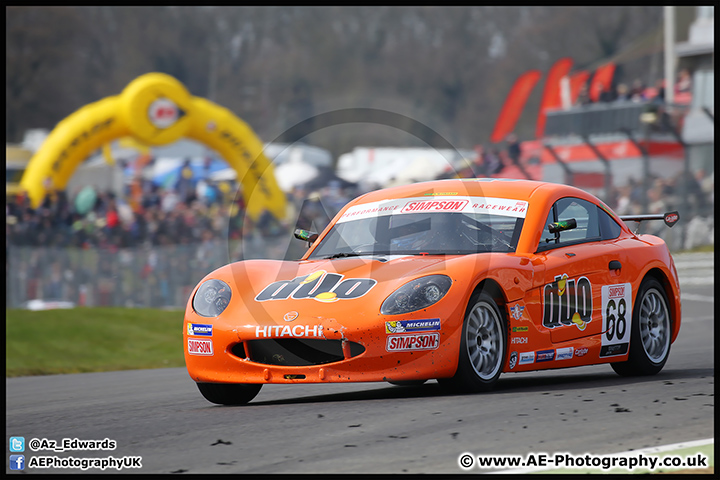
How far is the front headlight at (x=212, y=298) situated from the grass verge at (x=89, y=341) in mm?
5829

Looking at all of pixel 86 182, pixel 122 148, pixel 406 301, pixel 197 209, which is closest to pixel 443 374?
pixel 406 301

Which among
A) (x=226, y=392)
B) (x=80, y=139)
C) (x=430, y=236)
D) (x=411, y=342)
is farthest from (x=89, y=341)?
(x=80, y=139)

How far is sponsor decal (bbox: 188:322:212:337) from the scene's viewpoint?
6.13 metres

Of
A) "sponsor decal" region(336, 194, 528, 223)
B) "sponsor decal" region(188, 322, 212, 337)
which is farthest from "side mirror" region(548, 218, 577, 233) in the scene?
"sponsor decal" region(188, 322, 212, 337)

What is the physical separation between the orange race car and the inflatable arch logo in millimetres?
17290

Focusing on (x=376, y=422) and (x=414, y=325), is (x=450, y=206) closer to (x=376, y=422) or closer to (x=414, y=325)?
(x=414, y=325)

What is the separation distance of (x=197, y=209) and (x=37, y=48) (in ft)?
163

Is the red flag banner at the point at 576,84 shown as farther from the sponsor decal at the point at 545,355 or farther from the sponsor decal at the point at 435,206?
the sponsor decal at the point at 545,355

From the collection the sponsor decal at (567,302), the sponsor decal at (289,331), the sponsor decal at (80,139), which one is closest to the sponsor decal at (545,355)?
the sponsor decal at (567,302)

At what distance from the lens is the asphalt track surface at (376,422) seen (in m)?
4.30

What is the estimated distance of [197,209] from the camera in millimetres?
21312

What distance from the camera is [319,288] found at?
238 inches

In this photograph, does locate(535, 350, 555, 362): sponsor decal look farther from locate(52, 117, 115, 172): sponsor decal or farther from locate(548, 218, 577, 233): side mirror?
locate(52, 117, 115, 172): sponsor decal
